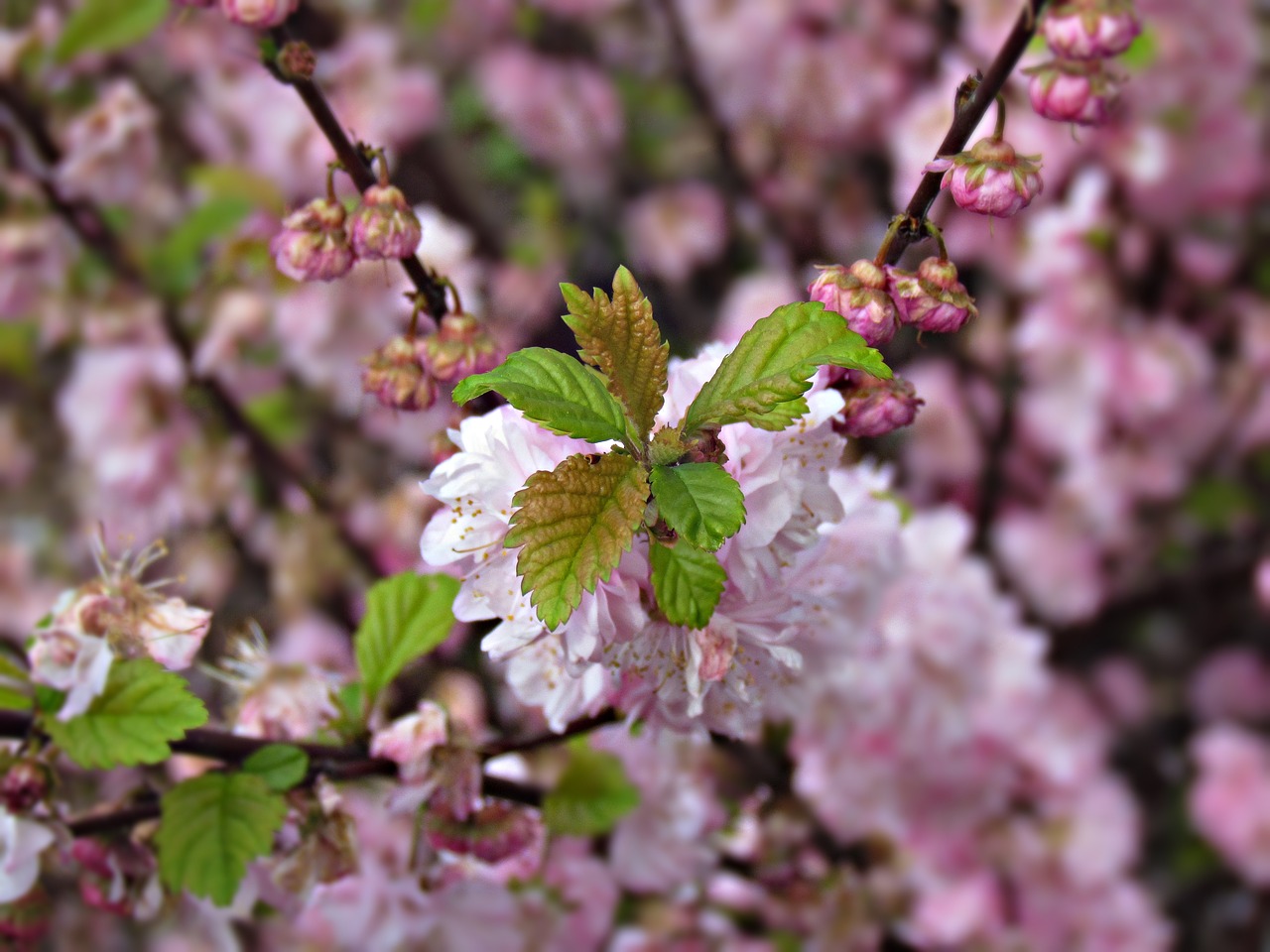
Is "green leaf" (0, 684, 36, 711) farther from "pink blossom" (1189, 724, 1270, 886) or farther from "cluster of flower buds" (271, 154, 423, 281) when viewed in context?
"pink blossom" (1189, 724, 1270, 886)

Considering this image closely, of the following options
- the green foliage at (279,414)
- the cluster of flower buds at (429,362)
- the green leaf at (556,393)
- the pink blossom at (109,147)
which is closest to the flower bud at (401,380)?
the cluster of flower buds at (429,362)

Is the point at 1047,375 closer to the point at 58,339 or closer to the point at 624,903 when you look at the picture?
the point at 624,903

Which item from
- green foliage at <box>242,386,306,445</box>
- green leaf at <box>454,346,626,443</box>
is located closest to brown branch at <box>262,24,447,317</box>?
green leaf at <box>454,346,626,443</box>

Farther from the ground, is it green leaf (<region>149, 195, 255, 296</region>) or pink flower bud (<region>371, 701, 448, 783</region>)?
green leaf (<region>149, 195, 255, 296</region>)

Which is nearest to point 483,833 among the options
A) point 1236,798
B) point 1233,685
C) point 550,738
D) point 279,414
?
point 550,738

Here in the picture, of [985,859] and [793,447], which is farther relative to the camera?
[985,859]

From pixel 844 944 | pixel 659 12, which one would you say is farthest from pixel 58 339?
pixel 844 944
